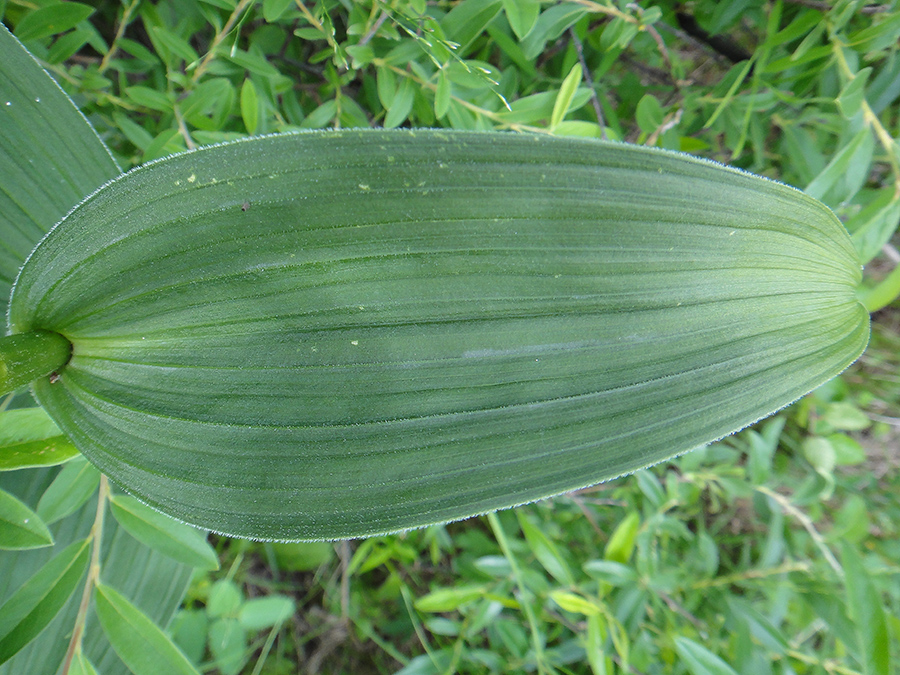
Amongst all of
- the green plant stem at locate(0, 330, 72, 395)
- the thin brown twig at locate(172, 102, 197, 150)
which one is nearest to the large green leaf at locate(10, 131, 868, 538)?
the green plant stem at locate(0, 330, 72, 395)

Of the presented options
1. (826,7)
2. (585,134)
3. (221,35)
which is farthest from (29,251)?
(826,7)

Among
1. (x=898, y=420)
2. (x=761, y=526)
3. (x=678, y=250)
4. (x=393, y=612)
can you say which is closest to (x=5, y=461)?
(x=678, y=250)

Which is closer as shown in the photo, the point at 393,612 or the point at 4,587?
the point at 4,587

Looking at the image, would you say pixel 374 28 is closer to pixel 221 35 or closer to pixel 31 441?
pixel 221 35

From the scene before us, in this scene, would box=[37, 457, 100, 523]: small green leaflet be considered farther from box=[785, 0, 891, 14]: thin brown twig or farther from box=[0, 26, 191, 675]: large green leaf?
box=[785, 0, 891, 14]: thin brown twig

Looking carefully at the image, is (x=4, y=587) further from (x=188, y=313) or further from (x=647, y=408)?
(x=647, y=408)
